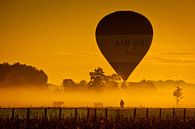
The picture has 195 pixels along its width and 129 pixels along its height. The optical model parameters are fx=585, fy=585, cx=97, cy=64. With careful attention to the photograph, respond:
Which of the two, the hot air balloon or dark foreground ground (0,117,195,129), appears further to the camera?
the hot air balloon

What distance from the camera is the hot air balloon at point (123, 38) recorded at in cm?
5830

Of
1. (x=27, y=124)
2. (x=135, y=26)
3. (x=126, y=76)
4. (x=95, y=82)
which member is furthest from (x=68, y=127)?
(x=95, y=82)

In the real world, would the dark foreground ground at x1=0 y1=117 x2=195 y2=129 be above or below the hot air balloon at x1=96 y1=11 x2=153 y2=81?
below

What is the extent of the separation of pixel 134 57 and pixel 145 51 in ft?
4.08

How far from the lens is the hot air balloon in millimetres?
58297

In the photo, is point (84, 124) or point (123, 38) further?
point (123, 38)

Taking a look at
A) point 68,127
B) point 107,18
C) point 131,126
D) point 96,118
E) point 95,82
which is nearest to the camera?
point 68,127

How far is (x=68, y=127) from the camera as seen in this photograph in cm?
3216

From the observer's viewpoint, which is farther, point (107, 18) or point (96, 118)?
point (107, 18)

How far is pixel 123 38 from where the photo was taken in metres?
59.9

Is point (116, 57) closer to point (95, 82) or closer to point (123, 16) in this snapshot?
point (123, 16)

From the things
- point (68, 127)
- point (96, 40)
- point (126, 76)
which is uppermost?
point (96, 40)

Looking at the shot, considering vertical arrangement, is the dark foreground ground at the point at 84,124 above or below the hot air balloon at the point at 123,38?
below

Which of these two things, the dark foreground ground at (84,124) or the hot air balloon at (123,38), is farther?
the hot air balloon at (123,38)
